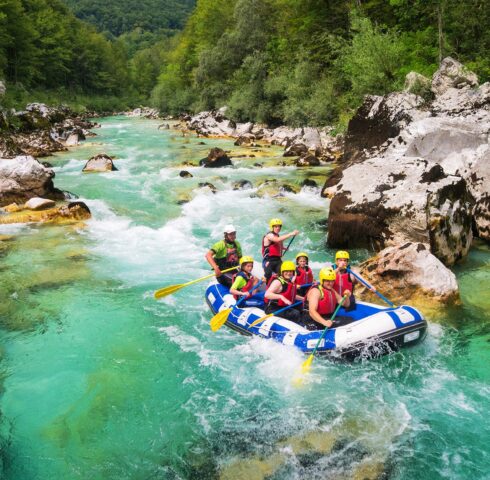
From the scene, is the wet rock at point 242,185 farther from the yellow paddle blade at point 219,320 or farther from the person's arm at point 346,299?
the person's arm at point 346,299

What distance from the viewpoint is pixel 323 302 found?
21.1ft

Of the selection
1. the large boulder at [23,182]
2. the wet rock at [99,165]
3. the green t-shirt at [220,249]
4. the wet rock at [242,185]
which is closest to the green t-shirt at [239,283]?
the green t-shirt at [220,249]

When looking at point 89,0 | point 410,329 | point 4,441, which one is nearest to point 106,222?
point 4,441

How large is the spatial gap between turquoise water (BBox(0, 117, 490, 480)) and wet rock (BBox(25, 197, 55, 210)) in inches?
134

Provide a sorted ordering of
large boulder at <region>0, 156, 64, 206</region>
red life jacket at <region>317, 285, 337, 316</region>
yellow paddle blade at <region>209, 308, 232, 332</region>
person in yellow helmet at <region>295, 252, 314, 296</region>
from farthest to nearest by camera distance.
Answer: large boulder at <region>0, 156, 64, 206</region> → person in yellow helmet at <region>295, 252, 314, 296</region> → yellow paddle blade at <region>209, 308, 232, 332</region> → red life jacket at <region>317, 285, 337, 316</region>

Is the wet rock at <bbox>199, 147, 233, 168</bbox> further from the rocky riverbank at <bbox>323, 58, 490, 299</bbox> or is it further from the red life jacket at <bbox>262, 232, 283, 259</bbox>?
the red life jacket at <bbox>262, 232, 283, 259</bbox>

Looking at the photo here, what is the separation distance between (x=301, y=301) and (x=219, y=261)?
6.35 ft

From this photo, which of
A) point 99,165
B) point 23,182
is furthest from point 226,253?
point 99,165

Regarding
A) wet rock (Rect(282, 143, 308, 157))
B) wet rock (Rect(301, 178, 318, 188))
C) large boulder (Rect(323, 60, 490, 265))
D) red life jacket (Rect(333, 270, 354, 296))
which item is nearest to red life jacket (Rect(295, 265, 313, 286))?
red life jacket (Rect(333, 270, 354, 296))

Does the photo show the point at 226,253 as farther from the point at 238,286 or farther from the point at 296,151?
the point at 296,151

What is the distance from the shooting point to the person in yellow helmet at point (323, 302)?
6.32 metres

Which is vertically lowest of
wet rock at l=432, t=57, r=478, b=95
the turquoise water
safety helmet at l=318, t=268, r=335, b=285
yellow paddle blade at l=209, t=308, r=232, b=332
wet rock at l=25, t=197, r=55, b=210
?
the turquoise water

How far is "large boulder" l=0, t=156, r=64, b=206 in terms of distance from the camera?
1350 cm

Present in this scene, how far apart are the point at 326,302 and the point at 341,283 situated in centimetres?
49
